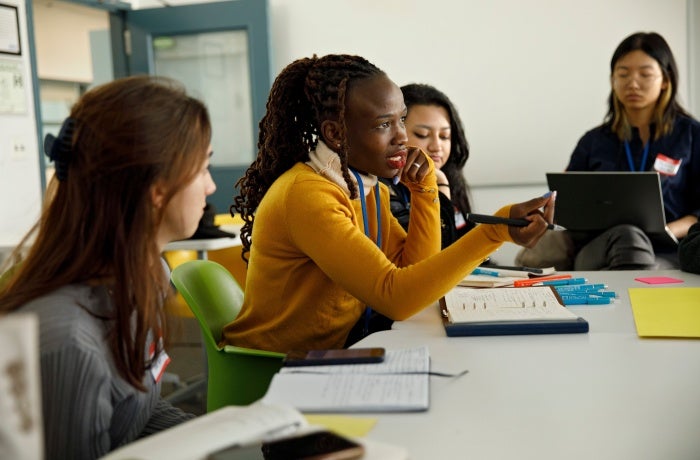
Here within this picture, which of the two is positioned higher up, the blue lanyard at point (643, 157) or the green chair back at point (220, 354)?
the blue lanyard at point (643, 157)

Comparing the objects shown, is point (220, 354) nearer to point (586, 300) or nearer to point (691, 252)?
point (586, 300)

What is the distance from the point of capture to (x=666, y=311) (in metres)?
1.51

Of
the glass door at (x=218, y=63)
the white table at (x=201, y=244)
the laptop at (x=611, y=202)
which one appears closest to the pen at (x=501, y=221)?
the laptop at (x=611, y=202)

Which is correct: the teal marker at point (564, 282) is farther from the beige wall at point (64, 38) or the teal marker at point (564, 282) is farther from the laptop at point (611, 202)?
the beige wall at point (64, 38)

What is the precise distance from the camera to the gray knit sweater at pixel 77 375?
94 cm

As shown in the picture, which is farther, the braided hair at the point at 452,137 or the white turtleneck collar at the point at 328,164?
the braided hair at the point at 452,137

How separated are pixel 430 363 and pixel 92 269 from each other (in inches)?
21.0

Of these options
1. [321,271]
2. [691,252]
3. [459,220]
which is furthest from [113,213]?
[459,220]

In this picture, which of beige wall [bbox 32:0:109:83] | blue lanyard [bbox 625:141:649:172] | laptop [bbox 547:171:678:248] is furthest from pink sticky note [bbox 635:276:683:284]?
beige wall [bbox 32:0:109:83]

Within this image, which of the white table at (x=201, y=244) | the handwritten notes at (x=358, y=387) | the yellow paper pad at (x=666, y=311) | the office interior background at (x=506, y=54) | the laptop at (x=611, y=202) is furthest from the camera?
the office interior background at (x=506, y=54)

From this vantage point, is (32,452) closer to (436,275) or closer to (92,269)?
(92,269)

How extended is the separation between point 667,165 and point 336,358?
2.47 m

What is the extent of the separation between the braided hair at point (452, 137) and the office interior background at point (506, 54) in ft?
6.09

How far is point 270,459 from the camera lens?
0.91 metres
